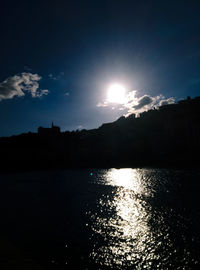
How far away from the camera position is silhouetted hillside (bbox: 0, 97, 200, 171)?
107625mm

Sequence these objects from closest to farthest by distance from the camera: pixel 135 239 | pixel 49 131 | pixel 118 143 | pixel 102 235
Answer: pixel 135 239 < pixel 102 235 < pixel 118 143 < pixel 49 131

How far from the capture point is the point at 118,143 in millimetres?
129500

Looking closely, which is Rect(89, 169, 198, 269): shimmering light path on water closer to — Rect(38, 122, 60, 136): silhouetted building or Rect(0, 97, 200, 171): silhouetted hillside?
Rect(0, 97, 200, 171): silhouetted hillside

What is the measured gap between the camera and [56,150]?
139 metres

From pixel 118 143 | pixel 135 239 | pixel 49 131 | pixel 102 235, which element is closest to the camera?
pixel 135 239

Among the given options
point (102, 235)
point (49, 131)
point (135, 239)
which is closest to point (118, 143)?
point (49, 131)

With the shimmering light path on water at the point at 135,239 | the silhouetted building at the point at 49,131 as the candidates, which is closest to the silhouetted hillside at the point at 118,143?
the silhouetted building at the point at 49,131

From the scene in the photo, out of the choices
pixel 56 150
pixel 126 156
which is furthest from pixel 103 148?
pixel 56 150

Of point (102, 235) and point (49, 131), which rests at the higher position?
point (49, 131)

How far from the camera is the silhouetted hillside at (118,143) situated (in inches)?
4237

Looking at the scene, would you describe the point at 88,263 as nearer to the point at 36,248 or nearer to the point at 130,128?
the point at 36,248

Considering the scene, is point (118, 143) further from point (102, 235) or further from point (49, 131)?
point (102, 235)

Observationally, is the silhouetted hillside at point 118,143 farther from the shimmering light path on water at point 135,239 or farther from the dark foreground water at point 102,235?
the shimmering light path on water at point 135,239

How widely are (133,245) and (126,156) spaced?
10500 centimetres
